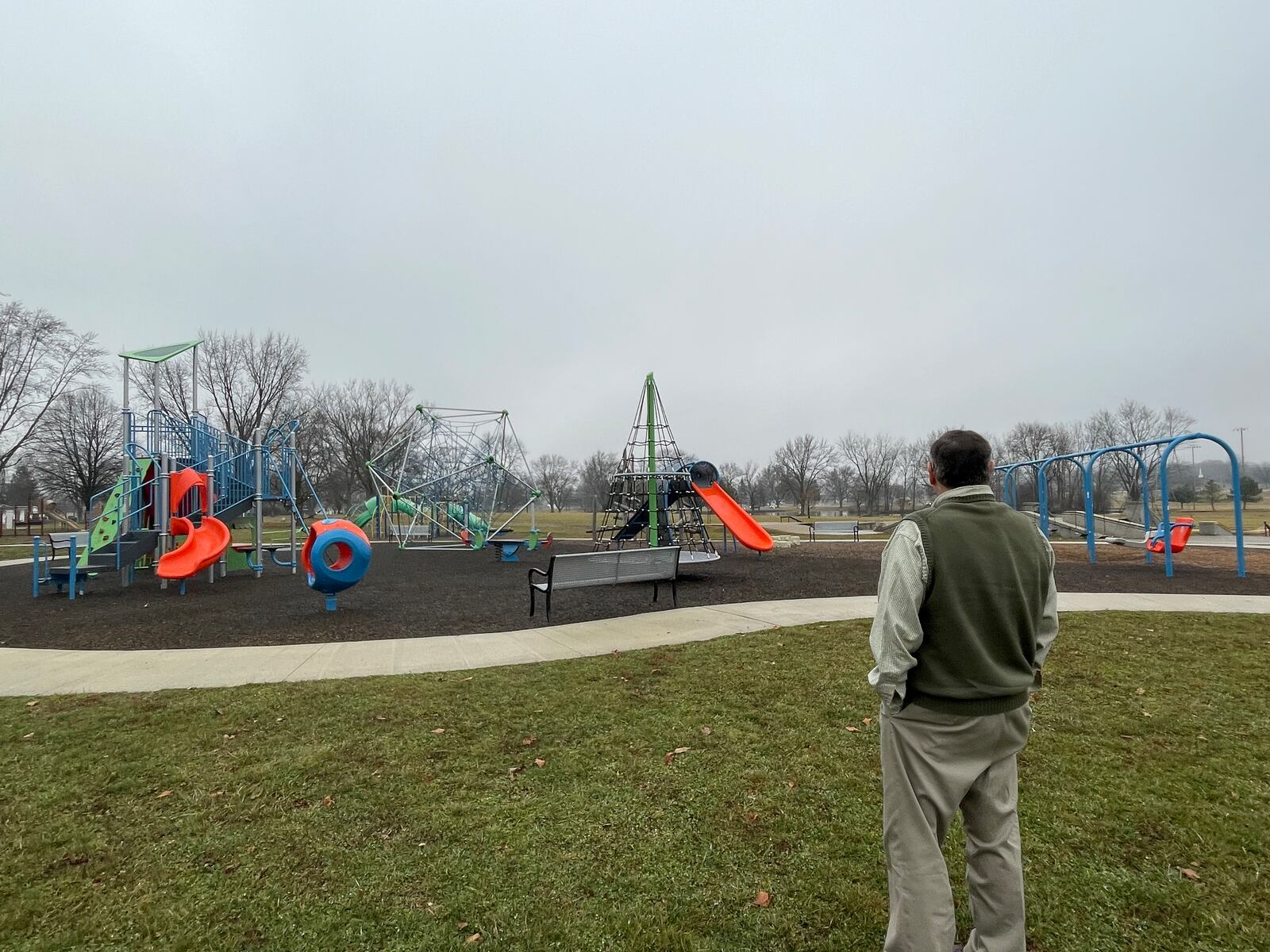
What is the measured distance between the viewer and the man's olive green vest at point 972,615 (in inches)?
83.2

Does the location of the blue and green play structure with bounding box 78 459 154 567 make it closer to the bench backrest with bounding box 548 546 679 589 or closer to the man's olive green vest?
the bench backrest with bounding box 548 546 679 589

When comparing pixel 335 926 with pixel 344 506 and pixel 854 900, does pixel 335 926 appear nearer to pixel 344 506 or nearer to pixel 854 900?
pixel 854 900

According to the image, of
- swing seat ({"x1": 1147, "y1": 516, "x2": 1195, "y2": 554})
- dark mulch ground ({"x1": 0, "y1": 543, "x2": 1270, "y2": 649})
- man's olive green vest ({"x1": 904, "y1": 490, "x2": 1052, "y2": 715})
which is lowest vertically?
dark mulch ground ({"x1": 0, "y1": 543, "x2": 1270, "y2": 649})

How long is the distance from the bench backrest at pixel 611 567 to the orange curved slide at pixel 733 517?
19.0 ft

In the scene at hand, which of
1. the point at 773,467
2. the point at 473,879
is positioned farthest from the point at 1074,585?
the point at 773,467

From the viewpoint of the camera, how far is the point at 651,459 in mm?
16688

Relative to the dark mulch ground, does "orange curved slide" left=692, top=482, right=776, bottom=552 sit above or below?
above

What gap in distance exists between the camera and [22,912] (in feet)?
8.82

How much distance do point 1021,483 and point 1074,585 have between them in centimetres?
6697

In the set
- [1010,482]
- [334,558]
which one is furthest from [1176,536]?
[334,558]

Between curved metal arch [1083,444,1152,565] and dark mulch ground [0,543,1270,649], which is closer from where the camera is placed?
dark mulch ground [0,543,1270,649]

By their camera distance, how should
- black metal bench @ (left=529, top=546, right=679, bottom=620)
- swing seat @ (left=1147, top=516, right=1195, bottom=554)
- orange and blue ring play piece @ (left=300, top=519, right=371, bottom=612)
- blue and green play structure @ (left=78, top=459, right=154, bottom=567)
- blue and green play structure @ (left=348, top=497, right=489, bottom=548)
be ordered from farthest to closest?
blue and green play structure @ (left=348, top=497, right=489, bottom=548), swing seat @ (left=1147, top=516, right=1195, bottom=554), blue and green play structure @ (left=78, top=459, right=154, bottom=567), orange and blue ring play piece @ (left=300, top=519, right=371, bottom=612), black metal bench @ (left=529, top=546, right=679, bottom=620)

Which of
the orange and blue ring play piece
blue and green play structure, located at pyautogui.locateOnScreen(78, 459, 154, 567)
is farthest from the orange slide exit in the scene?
the orange and blue ring play piece

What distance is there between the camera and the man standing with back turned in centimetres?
211
